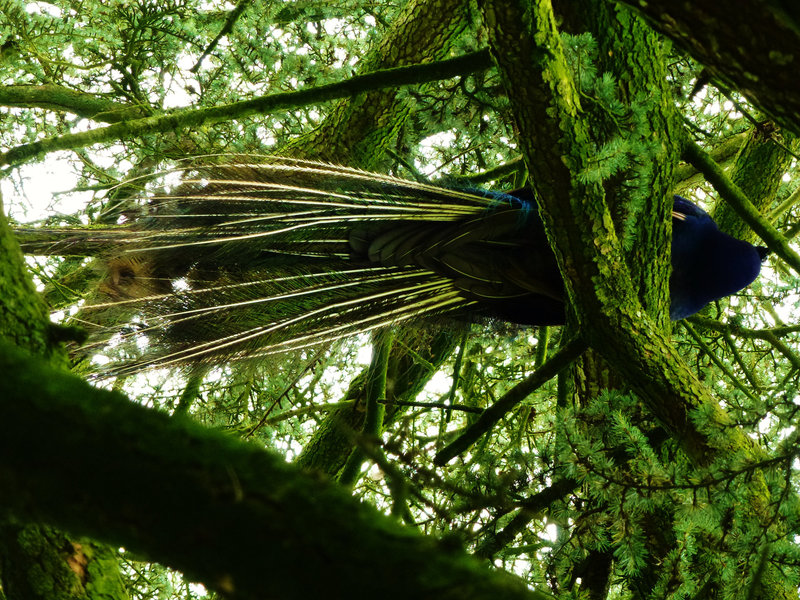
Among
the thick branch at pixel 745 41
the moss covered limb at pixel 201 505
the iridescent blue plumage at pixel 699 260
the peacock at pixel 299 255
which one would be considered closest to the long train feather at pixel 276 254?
the peacock at pixel 299 255

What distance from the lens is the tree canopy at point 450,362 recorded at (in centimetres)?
87

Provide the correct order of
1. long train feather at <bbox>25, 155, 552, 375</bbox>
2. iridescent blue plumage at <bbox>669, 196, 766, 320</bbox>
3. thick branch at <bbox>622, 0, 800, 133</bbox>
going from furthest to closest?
1. iridescent blue plumage at <bbox>669, 196, 766, 320</bbox>
2. long train feather at <bbox>25, 155, 552, 375</bbox>
3. thick branch at <bbox>622, 0, 800, 133</bbox>

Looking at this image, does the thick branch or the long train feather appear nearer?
the thick branch

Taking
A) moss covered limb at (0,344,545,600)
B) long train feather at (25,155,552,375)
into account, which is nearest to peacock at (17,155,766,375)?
long train feather at (25,155,552,375)

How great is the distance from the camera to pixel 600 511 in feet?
7.70

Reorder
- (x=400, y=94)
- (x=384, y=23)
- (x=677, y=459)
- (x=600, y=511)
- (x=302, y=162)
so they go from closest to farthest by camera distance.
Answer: (x=600, y=511) → (x=677, y=459) → (x=400, y=94) → (x=302, y=162) → (x=384, y=23)

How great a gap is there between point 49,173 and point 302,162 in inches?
73.0

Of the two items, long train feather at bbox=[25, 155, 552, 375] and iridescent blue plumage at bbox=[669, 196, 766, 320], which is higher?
iridescent blue plumage at bbox=[669, 196, 766, 320]

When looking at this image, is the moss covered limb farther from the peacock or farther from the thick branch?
the peacock

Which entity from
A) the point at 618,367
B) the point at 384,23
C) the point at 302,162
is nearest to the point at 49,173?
the point at 302,162

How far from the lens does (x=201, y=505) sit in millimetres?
839

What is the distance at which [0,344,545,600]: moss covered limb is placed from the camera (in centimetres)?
80

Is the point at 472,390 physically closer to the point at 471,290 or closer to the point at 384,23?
the point at 471,290

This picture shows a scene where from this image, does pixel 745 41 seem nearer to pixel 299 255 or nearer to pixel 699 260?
pixel 699 260
